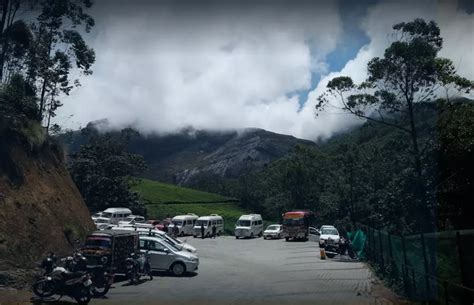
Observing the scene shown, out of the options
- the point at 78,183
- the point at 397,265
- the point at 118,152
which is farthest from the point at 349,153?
the point at 397,265

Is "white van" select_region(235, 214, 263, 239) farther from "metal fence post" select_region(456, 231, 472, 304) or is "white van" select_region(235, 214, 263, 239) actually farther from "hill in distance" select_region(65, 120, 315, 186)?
"hill in distance" select_region(65, 120, 315, 186)

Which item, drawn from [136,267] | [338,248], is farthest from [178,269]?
[338,248]

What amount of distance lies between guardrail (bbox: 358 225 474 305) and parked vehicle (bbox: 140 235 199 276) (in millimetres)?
6532

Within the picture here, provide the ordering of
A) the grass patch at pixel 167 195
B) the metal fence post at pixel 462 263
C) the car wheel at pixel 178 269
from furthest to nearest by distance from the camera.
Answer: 1. the grass patch at pixel 167 195
2. the car wheel at pixel 178 269
3. the metal fence post at pixel 462 263

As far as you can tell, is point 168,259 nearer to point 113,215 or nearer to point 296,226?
point 296,226

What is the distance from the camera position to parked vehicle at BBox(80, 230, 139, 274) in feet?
44.2

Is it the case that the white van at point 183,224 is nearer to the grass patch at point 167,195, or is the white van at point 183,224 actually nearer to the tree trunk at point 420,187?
the grass patch at point 167,195

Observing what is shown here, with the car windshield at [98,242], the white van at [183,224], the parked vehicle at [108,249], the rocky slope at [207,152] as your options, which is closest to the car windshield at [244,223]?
the white van at [183,224]

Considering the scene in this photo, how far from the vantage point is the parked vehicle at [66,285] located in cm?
1100

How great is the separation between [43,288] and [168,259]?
18.9 ft

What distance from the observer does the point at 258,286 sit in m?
14.1

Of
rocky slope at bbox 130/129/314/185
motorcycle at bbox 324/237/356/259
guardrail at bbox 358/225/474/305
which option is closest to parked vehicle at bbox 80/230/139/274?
guardrail at bbox 358/225/474/305

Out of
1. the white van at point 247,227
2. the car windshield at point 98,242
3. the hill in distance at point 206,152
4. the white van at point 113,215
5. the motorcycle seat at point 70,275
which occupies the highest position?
the hill in distance at point 206,152

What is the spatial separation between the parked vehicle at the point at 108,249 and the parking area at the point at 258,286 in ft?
2.14
